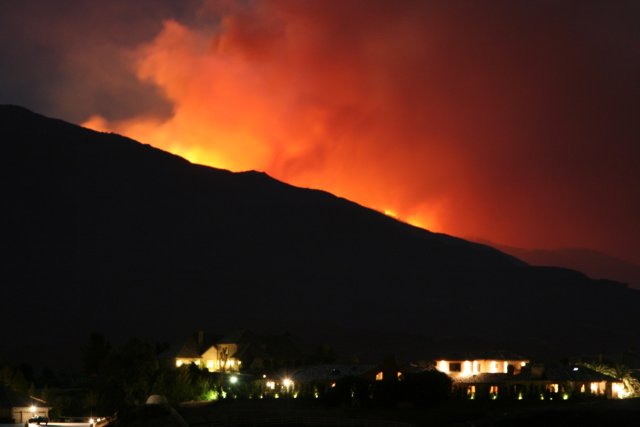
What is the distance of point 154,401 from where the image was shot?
87.2 metres

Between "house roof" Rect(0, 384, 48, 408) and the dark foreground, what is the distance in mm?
14740

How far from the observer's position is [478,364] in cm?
11619

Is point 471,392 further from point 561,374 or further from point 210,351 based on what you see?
point 210,351

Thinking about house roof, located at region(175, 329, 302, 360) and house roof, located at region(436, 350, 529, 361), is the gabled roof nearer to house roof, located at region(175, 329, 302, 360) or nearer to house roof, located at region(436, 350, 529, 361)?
house roof, located at region(175, 329, 302, 360)

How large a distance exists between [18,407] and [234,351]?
4546 cm

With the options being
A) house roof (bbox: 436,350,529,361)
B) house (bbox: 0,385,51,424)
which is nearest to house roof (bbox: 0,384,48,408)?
house (bbox: 0,385,51,424)

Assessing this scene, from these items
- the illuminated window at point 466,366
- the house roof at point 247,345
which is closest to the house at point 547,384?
the illuminated window at point 466,366

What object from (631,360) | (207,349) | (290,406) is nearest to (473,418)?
(290,406)

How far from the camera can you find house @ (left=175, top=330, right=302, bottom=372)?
135m

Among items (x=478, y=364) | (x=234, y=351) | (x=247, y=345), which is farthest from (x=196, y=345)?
(x=478, y=364)

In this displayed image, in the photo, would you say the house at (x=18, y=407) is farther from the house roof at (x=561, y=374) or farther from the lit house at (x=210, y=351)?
the house roof at (x=561, y=374)

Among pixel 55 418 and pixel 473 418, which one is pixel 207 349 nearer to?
pixel 55 418

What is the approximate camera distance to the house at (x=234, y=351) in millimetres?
135250

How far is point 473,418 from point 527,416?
4.72 m
